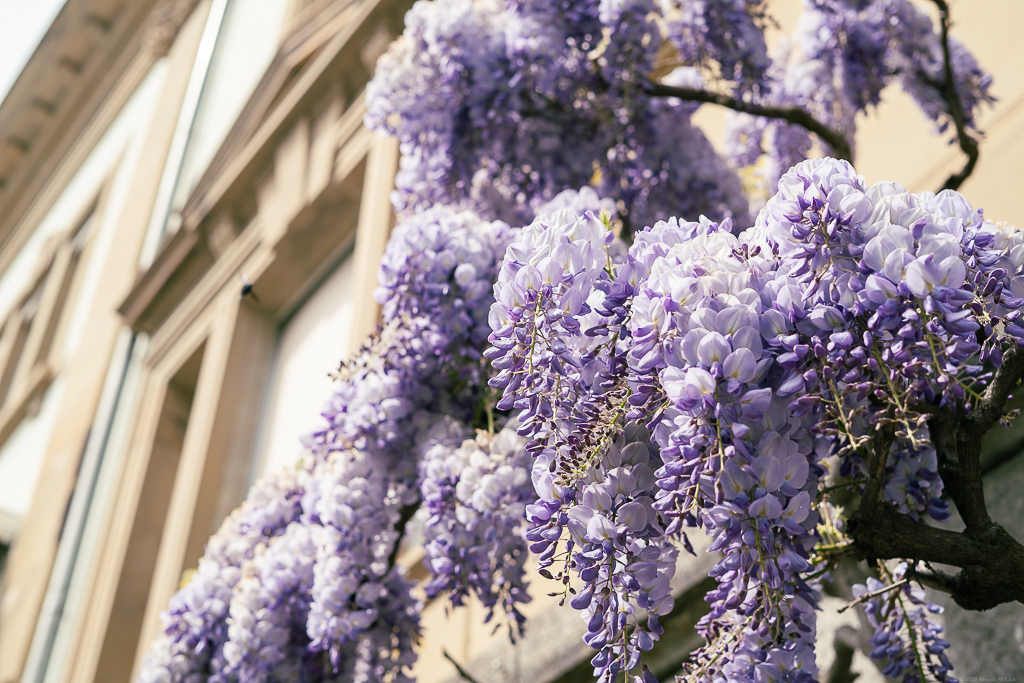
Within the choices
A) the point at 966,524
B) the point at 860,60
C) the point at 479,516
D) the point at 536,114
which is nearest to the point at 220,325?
the point at 536,114

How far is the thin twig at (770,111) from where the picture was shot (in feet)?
11.7

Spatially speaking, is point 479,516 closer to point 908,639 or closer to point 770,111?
point 908,639

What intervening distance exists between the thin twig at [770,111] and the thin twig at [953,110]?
0.36 m

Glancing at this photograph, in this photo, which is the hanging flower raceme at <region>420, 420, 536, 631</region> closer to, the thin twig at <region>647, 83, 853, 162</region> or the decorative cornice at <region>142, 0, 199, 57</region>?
the thin twig at <region>647, 83, 853, 162</region>

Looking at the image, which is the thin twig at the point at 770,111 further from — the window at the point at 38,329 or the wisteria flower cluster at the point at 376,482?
the window at the point at 38,329

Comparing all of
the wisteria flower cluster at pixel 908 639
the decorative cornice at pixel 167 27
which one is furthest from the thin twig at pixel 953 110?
the decorative cornice at pixel 167 27

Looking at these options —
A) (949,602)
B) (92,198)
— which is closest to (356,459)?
(949,602)

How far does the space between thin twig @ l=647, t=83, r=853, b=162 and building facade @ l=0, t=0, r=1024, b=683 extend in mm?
657

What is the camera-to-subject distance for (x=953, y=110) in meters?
3.53

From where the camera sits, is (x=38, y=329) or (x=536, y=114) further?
(x=38, y=329)

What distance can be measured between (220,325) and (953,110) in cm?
682

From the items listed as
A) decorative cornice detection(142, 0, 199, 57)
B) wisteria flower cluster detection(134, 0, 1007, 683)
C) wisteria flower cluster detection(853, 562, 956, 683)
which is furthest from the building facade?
wisteria flower cluster detection(134, 0, 1007, 683)

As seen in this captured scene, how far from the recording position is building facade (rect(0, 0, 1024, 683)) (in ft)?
13.6

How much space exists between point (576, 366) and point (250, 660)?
1.83 meters
